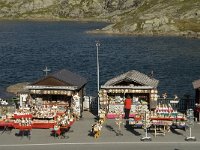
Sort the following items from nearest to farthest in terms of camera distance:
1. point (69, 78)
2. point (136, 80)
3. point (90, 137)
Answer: point (90, 137) < point (136, 80) < point (69, 78)

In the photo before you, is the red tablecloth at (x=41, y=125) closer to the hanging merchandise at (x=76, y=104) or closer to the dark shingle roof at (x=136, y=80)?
the hanging merchandise at (x=76, y=104)

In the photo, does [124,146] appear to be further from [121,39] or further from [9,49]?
[121,39]

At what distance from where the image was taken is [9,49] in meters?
163

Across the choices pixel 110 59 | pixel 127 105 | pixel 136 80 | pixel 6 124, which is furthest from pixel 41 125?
pixel 110 59

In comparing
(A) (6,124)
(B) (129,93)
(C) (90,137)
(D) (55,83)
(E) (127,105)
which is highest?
(D) (55,83)

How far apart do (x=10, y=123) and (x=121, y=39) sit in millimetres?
163255

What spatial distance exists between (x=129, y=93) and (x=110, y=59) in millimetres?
90725

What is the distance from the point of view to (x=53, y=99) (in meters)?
43.3

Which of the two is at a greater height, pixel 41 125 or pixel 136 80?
pixel 136 80

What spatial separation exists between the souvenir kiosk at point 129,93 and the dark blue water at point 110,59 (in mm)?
34267

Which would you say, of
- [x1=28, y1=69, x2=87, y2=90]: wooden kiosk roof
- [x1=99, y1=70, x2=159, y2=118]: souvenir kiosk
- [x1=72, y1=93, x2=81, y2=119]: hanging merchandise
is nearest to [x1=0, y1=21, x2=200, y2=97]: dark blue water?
[x1=99, y1=70, x2=159, y2=118]: souvenir kiosk

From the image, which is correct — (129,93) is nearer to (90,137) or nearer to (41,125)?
(90,137)

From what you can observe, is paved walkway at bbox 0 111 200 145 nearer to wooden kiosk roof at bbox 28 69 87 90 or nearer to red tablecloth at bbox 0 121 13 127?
red tablecloth at bbox 0 121 13 127

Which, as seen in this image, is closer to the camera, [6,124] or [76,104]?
[6,124]
